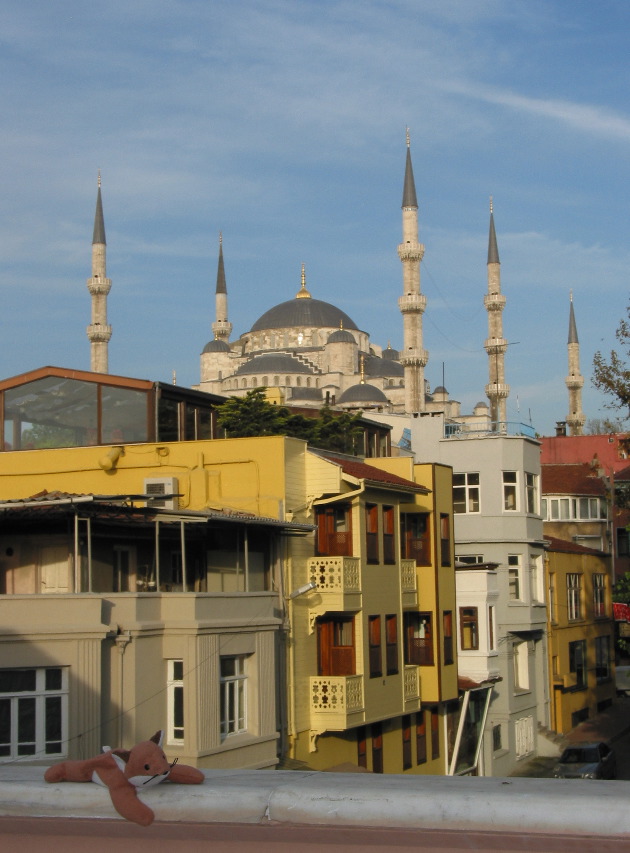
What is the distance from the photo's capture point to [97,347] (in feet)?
266

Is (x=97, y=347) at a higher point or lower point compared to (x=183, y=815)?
higher

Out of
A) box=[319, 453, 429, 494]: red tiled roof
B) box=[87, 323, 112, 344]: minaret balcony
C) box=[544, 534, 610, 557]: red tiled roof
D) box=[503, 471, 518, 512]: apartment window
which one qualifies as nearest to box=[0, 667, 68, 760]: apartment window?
box=[319, 453, 429, 494]: red tiled roof

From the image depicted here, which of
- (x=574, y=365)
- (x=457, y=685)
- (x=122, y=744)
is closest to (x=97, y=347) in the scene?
(x=574, y=365)

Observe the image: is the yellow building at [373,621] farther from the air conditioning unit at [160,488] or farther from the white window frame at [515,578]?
the white window frame at [515,578]

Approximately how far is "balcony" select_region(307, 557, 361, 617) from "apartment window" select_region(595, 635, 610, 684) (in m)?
19.8

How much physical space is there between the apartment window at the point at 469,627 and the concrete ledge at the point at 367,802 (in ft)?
75.1

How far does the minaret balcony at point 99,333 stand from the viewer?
80812 mm

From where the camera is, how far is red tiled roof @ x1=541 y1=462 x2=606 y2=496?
44.8m

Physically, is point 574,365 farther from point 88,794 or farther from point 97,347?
point 88,794

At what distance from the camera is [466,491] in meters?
29.6

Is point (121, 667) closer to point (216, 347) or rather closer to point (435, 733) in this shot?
point (435, 733)

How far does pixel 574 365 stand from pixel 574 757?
89.6 m

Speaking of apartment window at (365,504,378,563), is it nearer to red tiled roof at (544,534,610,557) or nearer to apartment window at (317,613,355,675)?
apartment window at (317,613,355,675)

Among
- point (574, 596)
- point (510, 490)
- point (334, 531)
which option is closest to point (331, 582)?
point (334, 531)
